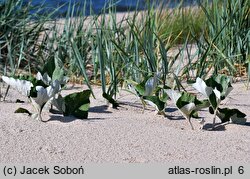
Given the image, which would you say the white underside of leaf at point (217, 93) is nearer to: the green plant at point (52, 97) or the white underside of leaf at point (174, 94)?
the white underside of leaf at point (174, 94)

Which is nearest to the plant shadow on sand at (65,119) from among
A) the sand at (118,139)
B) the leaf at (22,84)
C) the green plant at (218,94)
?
the sand at (118,139)

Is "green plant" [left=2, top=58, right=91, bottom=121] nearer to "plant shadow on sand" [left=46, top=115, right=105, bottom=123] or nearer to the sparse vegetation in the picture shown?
"plant shadow on sand" [left=46, top=115, right=105, bottom=123]

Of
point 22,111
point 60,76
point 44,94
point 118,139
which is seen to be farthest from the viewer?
point 60,76

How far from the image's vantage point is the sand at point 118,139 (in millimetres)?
1915

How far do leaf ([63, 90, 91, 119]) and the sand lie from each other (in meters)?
0.03

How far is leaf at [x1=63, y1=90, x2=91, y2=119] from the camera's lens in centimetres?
227

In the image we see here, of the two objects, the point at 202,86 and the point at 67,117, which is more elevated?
the point at 202,86

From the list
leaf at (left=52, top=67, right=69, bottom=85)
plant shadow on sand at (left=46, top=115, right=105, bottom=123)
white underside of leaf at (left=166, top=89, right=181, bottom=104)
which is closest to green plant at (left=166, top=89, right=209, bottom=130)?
white underside of leaf at (left=166, top=89, right=181, bottom=104)

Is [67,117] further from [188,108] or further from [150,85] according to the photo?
[188,108]

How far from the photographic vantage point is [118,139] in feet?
6.79

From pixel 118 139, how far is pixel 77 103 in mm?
269

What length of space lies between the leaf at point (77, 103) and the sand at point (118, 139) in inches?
1.1

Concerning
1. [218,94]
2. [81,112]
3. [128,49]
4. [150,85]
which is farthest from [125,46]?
[218,94]

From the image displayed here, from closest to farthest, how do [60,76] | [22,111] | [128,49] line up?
[22,111]
[60,76]
[128,49]
